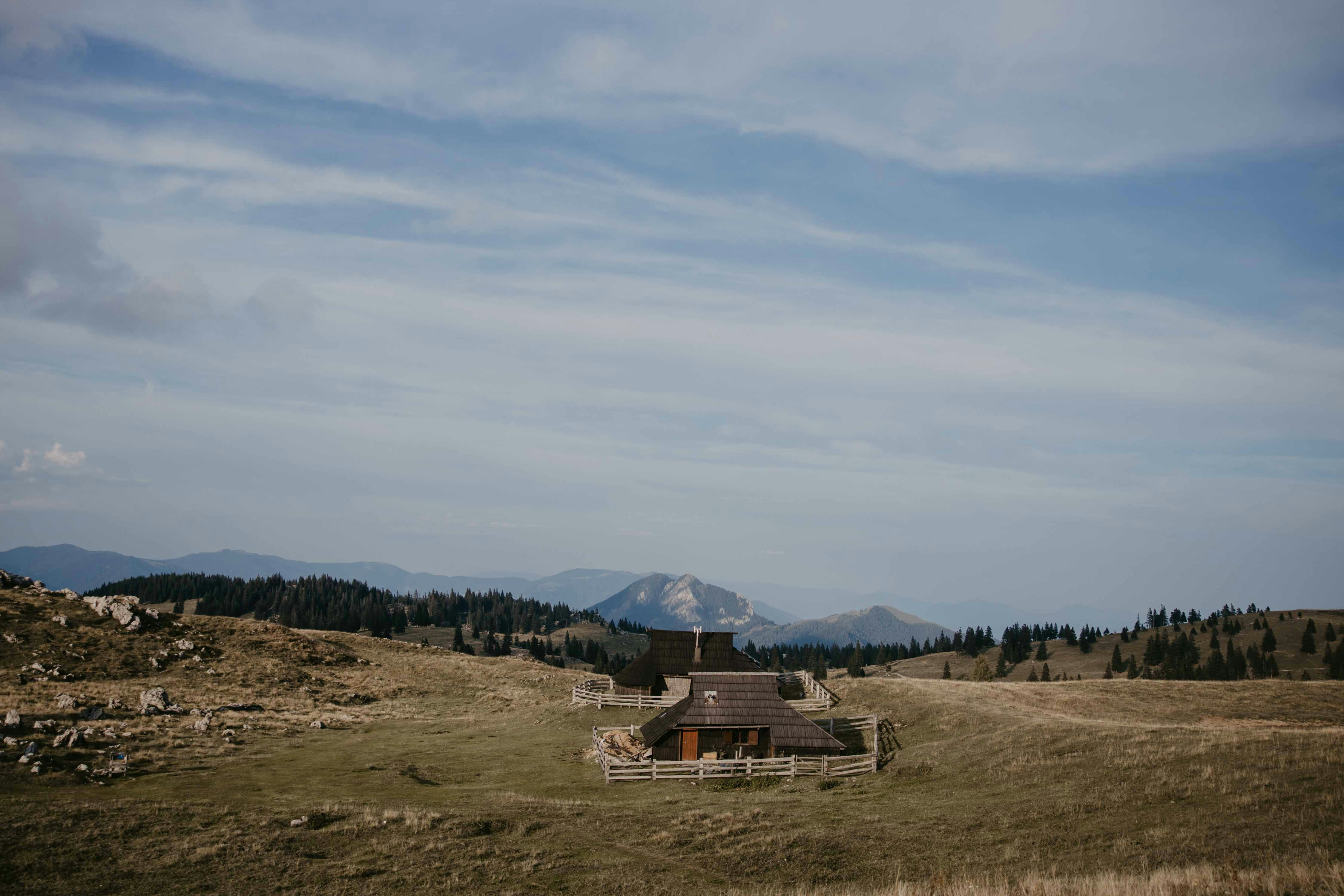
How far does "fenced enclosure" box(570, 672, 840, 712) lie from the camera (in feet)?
201

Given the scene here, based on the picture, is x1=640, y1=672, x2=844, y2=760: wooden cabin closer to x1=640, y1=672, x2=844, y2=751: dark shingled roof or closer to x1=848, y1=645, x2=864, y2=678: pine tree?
x1=640, y1=672, x2=844, y2=751: dark shingled roof

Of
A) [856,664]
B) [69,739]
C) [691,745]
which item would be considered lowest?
[856,664]

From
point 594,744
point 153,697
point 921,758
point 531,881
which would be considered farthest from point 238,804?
point 921,758

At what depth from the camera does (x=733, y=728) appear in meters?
44.6

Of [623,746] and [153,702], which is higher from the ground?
[623,746]

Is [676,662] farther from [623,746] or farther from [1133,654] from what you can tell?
[1133,654]

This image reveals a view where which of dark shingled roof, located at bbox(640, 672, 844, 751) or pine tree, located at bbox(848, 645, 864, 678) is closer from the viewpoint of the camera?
dark shingled roof, located at bbox(640, 672, 844, 751)

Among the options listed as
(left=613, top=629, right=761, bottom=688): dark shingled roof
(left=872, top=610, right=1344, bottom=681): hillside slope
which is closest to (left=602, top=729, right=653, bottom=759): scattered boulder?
(left=613, top=629, right=761, bottom=688): dark shingled roof

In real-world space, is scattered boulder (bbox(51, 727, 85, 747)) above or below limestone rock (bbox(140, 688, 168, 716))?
above

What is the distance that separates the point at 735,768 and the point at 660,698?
2070 centimetres

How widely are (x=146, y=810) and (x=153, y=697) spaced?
97.3 feet

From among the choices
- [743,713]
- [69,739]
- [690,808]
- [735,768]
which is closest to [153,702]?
[69,739]

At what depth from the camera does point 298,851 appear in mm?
25000

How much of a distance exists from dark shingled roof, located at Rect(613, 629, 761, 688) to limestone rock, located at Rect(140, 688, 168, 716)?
3167 cm
